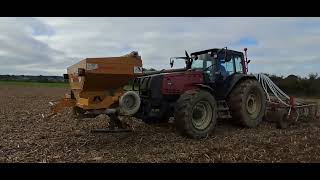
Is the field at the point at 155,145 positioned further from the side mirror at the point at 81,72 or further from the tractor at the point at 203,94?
the side mirror at the point at 81,72

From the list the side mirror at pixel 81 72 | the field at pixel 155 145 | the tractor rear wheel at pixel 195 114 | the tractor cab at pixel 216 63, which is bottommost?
the field at pixel 155 145

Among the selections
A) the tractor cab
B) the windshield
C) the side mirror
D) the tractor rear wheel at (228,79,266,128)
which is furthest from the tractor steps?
the side mirror

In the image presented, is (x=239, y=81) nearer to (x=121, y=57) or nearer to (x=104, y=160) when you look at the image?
(x=121, y=57)

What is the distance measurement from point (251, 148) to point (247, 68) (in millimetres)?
4150

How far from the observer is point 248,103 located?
11109 millimetres

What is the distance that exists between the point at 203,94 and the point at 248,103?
2353mm

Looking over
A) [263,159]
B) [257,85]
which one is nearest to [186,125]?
[263,159]

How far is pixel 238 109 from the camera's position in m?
Result: 10.5

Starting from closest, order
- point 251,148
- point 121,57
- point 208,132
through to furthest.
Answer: point 251,148 → point 121,57 → point 208,132

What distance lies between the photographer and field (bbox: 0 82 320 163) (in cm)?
718

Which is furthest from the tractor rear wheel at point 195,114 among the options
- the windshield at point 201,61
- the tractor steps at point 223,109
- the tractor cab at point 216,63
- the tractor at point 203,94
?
the windshield at point 201,61

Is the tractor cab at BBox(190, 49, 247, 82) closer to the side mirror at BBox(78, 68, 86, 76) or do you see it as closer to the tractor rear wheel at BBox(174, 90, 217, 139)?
the tractor rear wheel at BBox(174, 90, 217, 139)

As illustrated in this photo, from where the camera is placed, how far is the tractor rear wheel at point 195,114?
8.84m

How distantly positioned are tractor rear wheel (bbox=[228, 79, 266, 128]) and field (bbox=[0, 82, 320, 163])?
32cm
